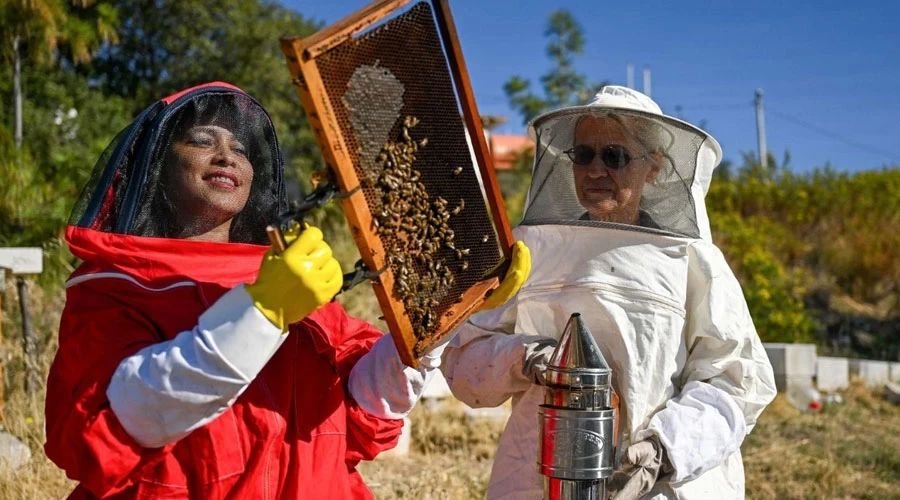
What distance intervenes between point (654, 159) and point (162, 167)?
1.61 meters

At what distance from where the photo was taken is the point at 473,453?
Result: 6.70 m

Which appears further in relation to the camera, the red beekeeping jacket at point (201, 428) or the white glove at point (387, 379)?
the white glove at point (387, 379)

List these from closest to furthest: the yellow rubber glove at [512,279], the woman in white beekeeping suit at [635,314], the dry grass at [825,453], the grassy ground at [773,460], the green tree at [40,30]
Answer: the yellow rubber glove at [512,279] < the woman in white beekeeping suit at [635,314] < the grassy ground at [773,460] < the dry grass at [825,453] < the green tree at [40,30]

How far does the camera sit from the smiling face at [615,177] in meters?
2.94

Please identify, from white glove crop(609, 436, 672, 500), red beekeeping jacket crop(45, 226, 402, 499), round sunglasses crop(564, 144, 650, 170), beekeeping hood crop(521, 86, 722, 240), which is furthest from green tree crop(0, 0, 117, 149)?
white glove crop(609, 436, 672, 500)

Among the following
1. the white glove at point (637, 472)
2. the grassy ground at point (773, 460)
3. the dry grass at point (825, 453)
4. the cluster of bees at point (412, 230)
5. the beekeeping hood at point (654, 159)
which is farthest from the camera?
the dry grass at point (825, 453)

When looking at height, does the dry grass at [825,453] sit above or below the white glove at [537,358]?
below

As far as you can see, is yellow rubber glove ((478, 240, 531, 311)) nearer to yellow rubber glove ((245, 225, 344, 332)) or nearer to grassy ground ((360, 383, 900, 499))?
yellow rubber glove ((245, 225, 344, 332))

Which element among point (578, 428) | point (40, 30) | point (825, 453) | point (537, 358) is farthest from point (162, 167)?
point (40, 30)

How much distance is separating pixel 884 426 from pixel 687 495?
676cm

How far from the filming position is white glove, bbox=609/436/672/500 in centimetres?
255

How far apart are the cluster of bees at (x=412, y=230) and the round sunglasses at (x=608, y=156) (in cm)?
79

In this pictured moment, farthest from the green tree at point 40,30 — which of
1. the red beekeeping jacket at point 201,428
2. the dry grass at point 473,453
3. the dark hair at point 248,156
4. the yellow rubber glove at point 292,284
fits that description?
the yellow rubber glove at point 292,284

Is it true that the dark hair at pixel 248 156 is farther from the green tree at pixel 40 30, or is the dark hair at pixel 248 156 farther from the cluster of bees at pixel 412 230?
the green tree at pixel 40 30
